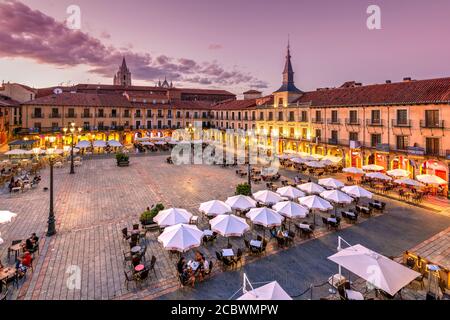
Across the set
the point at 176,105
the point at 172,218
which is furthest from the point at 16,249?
the point at 176,105

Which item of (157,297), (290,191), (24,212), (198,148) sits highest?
(198,148)

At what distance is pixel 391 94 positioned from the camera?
29281mm

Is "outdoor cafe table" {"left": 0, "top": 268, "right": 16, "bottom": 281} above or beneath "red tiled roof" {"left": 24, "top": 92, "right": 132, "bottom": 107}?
beneath

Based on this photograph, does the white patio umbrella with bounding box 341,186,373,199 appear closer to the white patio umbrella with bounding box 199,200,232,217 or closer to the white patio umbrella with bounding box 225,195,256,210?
the white patio umbrella with bounding box 225,195,256,210

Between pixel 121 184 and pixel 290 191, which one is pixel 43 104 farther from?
pixel 290 191

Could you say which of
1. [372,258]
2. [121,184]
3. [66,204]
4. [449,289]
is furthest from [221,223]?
[121,184]

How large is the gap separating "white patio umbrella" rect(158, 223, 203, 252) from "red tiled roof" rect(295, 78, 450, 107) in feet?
85.8

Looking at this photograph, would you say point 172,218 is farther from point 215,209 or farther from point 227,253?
point 227,253

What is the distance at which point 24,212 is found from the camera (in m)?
17.2

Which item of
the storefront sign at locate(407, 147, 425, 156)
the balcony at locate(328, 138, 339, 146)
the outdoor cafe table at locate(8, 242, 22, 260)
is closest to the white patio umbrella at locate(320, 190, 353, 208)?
the storefront sign at locate(407, 147, 425, 156)

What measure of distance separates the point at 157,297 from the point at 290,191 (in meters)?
11.5

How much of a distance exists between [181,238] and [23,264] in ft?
21.4

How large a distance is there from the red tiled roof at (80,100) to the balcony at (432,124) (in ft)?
173

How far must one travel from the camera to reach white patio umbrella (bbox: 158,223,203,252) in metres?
10.7
